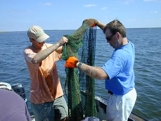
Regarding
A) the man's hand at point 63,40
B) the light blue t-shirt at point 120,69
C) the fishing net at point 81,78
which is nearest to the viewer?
the light blue t-shirt at point 120,69

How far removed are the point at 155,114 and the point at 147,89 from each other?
2857mm

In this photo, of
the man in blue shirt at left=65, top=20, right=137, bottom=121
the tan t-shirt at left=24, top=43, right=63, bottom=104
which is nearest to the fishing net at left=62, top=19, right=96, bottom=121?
the tan t-shirt at left=24, top=43, right=63, bottom=104

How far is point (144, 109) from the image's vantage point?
30.9ft

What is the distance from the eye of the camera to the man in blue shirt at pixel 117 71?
3.06 m

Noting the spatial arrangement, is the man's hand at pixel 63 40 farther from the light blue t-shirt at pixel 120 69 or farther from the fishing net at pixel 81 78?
the light blue t-shirt at pixel 120 69

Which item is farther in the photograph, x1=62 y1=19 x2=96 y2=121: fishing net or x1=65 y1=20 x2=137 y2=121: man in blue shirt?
x1=62 y1=19 x2=96 y2=121: fishing net

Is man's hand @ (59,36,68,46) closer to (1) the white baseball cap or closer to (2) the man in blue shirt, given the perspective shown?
(1) the white baseball cap

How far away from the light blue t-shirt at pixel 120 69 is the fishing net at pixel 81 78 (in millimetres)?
811

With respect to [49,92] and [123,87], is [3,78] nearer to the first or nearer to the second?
[49,92]

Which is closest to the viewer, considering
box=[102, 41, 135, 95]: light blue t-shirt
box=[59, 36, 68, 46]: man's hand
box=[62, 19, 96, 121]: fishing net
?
box=[102, 41, 135, 95]: light blue t-shirt

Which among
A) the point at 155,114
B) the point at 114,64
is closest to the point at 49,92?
the point at 114,64

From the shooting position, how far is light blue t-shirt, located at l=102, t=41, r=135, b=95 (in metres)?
3.06

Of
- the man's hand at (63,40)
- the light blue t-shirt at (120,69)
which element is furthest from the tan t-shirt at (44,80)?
the light blue t-shirt at (120,69)

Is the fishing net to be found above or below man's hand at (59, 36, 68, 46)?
below
